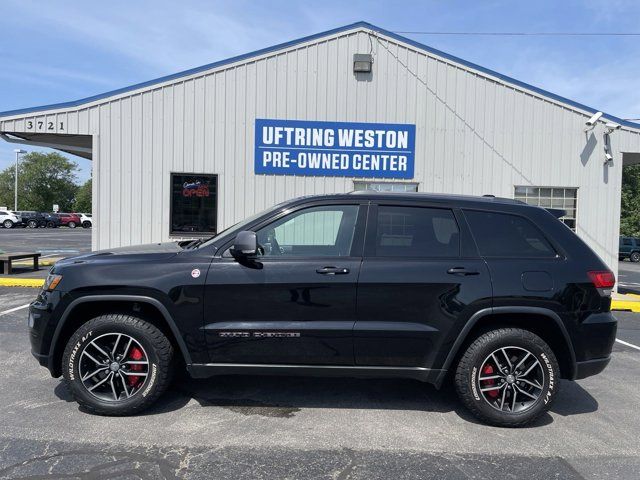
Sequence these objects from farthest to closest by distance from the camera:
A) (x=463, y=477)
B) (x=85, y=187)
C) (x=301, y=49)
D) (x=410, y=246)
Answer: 1. (x=85, y=187)
2. (x=301, y=49)
3. (x=410, y=246)
4. (x=463, y=477)

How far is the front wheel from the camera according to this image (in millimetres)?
3943

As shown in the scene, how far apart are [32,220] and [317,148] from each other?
44852mm

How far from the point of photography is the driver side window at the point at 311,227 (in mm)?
4094

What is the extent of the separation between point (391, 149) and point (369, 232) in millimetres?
7039

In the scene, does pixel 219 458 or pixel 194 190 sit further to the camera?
pixel 194 190

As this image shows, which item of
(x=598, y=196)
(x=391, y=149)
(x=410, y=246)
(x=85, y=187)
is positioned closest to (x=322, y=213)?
(x=410, y=246)

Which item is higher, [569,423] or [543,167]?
[543,167]

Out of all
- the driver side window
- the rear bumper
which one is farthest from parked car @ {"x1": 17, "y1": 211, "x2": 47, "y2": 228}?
the rear bumper

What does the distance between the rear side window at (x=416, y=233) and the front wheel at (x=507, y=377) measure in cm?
78

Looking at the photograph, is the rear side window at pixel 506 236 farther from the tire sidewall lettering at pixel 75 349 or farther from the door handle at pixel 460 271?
the tire sidewall lettering at pixel 75 349

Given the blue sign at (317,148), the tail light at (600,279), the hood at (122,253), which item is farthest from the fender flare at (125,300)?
the blue sign at (317,148)

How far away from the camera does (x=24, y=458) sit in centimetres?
331

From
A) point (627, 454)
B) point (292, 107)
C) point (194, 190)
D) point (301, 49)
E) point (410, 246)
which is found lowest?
point (627, 454)

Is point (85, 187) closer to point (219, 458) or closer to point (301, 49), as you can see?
point (301, 49)
